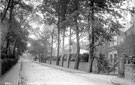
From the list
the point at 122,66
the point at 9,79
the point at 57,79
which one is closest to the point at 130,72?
the point at 122,66

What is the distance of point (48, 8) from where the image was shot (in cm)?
2827

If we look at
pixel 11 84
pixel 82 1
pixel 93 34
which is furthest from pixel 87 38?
pixel 11 84

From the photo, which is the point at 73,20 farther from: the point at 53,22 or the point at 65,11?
the point at 53,22

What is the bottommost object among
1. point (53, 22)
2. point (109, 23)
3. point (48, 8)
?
point (109, 23)

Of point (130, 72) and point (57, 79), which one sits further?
point (57, 79)

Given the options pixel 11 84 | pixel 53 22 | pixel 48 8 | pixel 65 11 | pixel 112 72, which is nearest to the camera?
pixel 11 84

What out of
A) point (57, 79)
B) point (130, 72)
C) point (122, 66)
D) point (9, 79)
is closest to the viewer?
point (9, 79)

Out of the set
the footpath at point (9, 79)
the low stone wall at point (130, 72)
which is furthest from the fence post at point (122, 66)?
the footpath at point (9, 79)

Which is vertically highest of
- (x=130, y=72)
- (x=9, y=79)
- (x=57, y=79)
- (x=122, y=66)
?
(x=122, y=66)

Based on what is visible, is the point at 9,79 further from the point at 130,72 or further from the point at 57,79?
the point at 130,72

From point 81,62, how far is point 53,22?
1245cm

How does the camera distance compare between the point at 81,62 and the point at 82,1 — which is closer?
the point at 82,1

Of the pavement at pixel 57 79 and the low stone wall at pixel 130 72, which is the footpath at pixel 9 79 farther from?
the low stone wall at pixel 130 72

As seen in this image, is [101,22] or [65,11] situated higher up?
[65,11]
